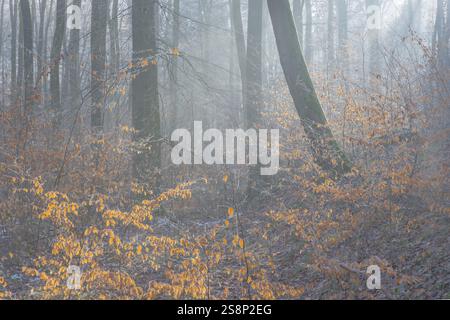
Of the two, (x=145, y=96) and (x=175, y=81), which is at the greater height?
(x=175, y=81)

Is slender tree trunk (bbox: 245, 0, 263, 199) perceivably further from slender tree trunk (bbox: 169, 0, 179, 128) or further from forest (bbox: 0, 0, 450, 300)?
slender tree trunk (bbox: 169, 0, 179, 128)

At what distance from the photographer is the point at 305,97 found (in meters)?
9.71

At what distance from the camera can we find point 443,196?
713 cm

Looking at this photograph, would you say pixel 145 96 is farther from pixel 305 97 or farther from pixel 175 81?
pixel 305 97

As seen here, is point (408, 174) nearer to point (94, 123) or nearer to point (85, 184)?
point (85, 184)

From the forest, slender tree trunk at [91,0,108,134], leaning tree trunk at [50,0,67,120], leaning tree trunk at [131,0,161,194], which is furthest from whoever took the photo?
leaning tree trunk at [50,0,67,120]

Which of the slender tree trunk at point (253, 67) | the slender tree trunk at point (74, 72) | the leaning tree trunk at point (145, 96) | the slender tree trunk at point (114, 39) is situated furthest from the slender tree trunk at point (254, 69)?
the slender tree trunk at point (74, 72)

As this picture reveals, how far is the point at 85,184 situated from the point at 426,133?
615 cm

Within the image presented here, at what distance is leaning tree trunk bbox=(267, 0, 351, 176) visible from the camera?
8984mm

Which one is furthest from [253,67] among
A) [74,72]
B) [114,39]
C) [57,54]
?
[57,54]

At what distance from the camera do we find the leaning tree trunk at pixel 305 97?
8984mm

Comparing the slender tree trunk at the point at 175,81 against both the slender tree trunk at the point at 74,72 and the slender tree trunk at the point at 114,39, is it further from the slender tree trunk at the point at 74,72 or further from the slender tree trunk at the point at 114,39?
the slender tree trunk at the point at 74,72

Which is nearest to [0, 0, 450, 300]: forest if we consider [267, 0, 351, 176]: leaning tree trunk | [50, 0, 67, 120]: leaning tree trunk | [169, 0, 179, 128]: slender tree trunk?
[267, 0, 351, 176]: leaning tree trunk
